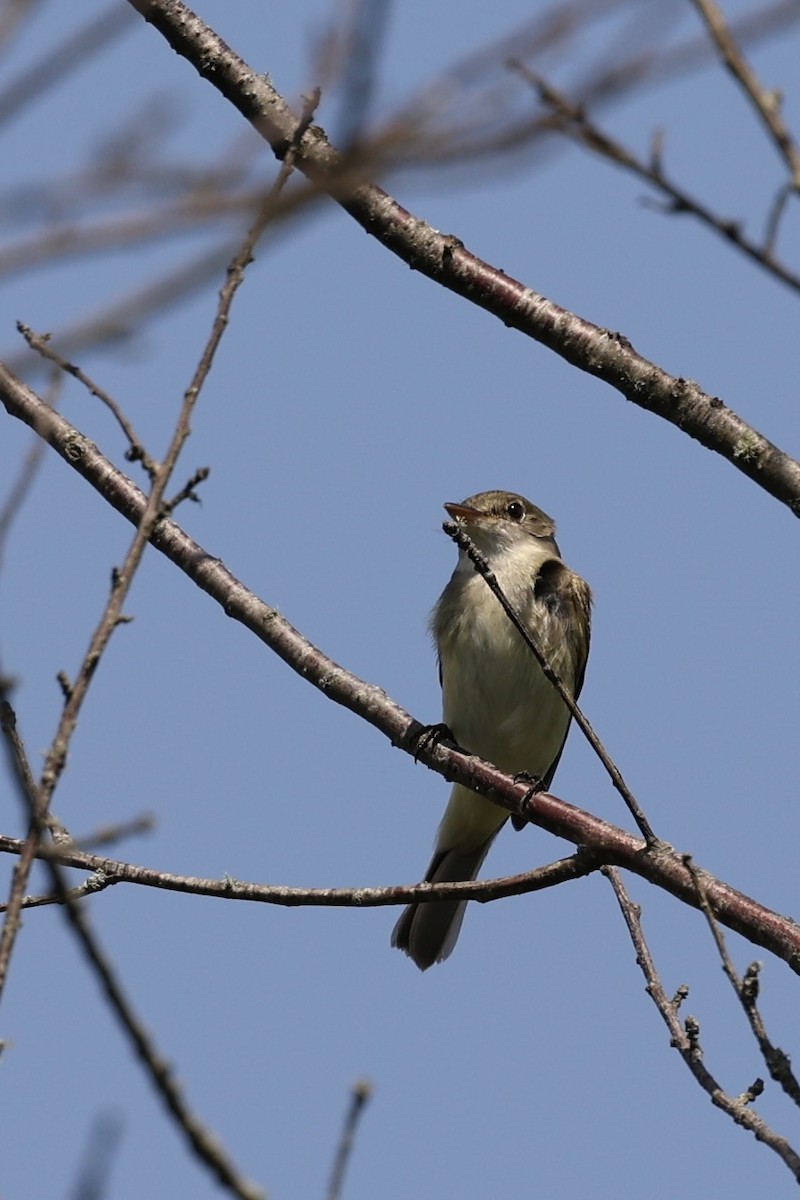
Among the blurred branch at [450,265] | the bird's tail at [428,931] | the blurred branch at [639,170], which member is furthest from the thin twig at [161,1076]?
the bird's tail at [428,931]

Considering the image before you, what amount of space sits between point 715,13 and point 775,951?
119 inches

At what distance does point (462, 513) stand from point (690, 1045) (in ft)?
16.6

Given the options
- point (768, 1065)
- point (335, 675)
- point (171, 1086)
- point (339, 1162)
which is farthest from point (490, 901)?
point (171, 1086)

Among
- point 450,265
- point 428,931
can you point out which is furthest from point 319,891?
point 428,931

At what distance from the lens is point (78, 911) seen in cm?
199

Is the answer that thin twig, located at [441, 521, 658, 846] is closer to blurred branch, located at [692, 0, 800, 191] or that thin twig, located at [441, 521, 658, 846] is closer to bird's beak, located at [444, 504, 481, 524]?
blurred branch, located at [692, 0, 800, 191]

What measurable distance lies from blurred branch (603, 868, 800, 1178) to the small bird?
12.5 feet

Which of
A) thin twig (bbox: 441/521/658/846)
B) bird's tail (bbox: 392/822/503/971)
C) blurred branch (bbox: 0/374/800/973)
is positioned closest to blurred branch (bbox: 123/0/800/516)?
thin twig (bbox: 441/521/658/846)

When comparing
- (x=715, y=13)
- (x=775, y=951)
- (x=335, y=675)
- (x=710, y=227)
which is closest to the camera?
→ (x=715, y=13)

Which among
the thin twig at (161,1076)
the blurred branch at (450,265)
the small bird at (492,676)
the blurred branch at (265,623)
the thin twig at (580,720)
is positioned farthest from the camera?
the small bird at (492,676)

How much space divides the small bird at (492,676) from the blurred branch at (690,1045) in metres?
3.82

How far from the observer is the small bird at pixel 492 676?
335 inches

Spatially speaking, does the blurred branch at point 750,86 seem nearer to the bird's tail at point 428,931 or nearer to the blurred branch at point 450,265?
the blurred branch at point 450,265

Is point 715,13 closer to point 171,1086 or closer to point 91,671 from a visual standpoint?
point 91,671
